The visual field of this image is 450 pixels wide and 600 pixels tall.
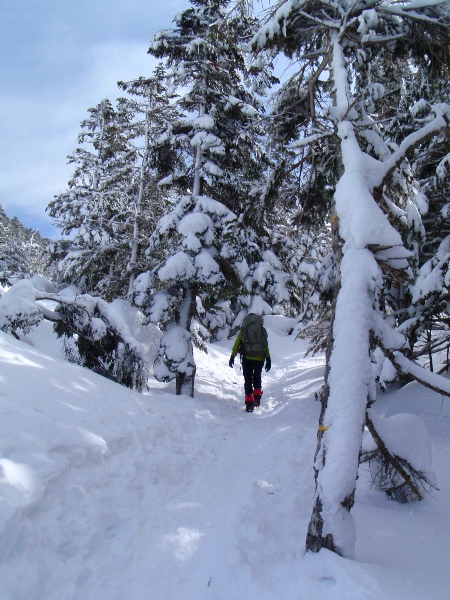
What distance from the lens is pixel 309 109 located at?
234 inches

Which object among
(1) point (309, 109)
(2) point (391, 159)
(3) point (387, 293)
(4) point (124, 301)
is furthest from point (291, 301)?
(2) point (391, 159)

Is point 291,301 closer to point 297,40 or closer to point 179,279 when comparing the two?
point 179,279

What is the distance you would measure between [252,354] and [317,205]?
4338mm

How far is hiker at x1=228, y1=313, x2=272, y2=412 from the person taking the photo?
9.18 metres

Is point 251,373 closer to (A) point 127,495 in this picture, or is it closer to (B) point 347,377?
(A) point 127,495

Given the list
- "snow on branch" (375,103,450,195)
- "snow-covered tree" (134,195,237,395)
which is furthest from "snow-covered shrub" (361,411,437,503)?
"snow-covered tree" (134,195,237,395)

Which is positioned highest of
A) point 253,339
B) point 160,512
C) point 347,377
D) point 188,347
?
point 253,339

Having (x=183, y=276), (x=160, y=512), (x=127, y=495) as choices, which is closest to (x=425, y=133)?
(x=160, y=512)

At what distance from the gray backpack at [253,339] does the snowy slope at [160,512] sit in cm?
310

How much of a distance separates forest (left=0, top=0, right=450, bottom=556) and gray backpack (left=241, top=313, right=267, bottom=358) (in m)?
1.34

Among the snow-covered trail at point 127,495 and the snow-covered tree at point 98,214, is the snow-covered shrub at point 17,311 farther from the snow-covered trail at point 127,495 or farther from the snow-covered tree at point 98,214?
the snow-covered tree at point 98,214

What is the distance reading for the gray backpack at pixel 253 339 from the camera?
9258 mm

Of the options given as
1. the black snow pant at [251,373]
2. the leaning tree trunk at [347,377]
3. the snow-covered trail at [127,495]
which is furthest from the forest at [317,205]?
the black snow pant at [251,373]

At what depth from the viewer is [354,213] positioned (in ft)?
11.0
